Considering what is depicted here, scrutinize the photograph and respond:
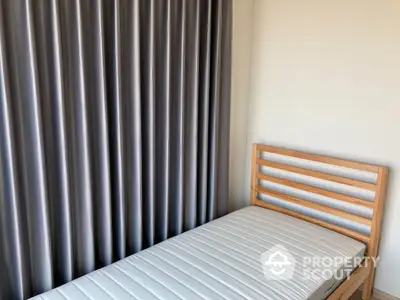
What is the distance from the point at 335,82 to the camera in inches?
90.7

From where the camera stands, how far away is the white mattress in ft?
5.25

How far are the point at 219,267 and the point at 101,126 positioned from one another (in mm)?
980

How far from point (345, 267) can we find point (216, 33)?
168 cm

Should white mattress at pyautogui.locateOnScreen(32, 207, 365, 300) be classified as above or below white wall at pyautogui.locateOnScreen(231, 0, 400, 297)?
below

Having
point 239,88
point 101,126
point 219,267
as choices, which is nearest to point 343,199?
point 219,267

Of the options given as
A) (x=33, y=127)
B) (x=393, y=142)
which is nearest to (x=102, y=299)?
(x=33, y=127)

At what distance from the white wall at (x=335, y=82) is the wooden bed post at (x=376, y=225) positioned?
0.10 meters

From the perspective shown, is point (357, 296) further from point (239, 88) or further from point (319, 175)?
point (239, 88)

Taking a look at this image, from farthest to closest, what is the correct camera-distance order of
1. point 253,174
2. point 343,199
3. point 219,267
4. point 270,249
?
1. point 253,174
2. point 343,199
3. point 270,249
4. point 219,267

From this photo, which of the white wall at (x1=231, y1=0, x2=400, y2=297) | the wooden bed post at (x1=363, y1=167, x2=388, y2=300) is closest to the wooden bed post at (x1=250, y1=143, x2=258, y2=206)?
the white wall at (x1=231, y1=0, x2=400, y2=297)

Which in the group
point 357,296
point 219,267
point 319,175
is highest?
point 319,175

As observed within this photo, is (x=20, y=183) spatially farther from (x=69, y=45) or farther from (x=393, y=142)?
(x=393, y=142)

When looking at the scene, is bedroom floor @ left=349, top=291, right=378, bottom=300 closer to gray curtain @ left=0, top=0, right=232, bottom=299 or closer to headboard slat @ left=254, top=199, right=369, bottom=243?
headboard slat @ left=254, top=199, right=369, bottom=243

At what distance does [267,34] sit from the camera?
2.62 meters
